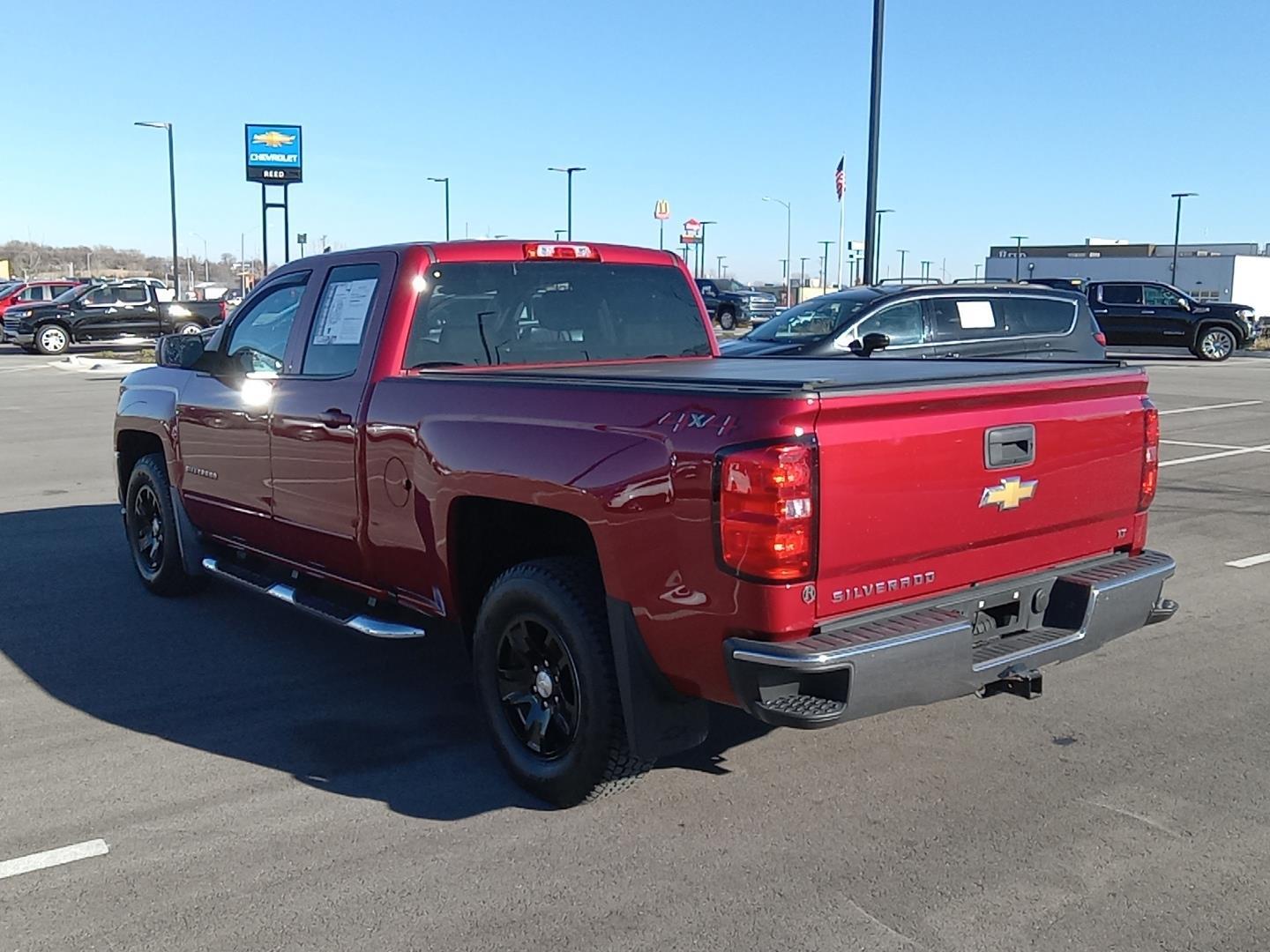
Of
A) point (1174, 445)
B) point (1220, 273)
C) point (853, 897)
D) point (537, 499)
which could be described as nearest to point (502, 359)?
point (537, 499)

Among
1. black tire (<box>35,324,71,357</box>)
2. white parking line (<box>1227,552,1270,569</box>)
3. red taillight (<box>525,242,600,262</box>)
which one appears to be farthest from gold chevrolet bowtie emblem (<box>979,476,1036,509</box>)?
black tire (<box>35,324,71,357</box>)

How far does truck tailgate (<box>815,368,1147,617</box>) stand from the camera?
11.6ft

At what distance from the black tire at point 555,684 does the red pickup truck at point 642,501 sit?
0.04 feet

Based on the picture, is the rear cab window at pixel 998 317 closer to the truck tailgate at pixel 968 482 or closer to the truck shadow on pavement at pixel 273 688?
the truck shadow on pavement at pixel 273 688

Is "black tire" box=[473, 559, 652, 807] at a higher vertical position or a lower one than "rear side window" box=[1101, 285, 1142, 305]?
lower

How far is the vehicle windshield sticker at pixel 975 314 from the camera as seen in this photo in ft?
44.0

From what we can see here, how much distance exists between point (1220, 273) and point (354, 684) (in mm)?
79390

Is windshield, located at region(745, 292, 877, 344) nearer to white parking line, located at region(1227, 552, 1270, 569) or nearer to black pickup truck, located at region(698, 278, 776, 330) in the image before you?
white parking line, located at region(1227, 552, 1270, 569)

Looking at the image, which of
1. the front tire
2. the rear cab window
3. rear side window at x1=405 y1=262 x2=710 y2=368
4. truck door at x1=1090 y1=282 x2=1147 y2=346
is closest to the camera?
rear side window at x1=405 y1=262 x2=710 y2=368

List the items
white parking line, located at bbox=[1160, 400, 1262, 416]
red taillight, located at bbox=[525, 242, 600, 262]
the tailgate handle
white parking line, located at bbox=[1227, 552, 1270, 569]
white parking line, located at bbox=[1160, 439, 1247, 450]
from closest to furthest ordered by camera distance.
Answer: the tailgate handle, red taillight, located at bbox=[525, 242, 600, 262], white parking line, located at bbox=[1227, 552, 1270, 569], white parking line, located at bbox=[1160, 439, 1247, 450], white parking line, located at bbox=[1160, 400, 1262, 416]

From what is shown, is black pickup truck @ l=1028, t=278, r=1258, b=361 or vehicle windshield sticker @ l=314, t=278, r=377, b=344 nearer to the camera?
vehicle windshield sticker @ l=314, t=278, r=377, b=344

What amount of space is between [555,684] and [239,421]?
2.53m

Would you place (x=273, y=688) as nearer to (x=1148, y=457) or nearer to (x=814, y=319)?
(x=1148, y=457)

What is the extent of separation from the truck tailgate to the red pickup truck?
1 centimetres
